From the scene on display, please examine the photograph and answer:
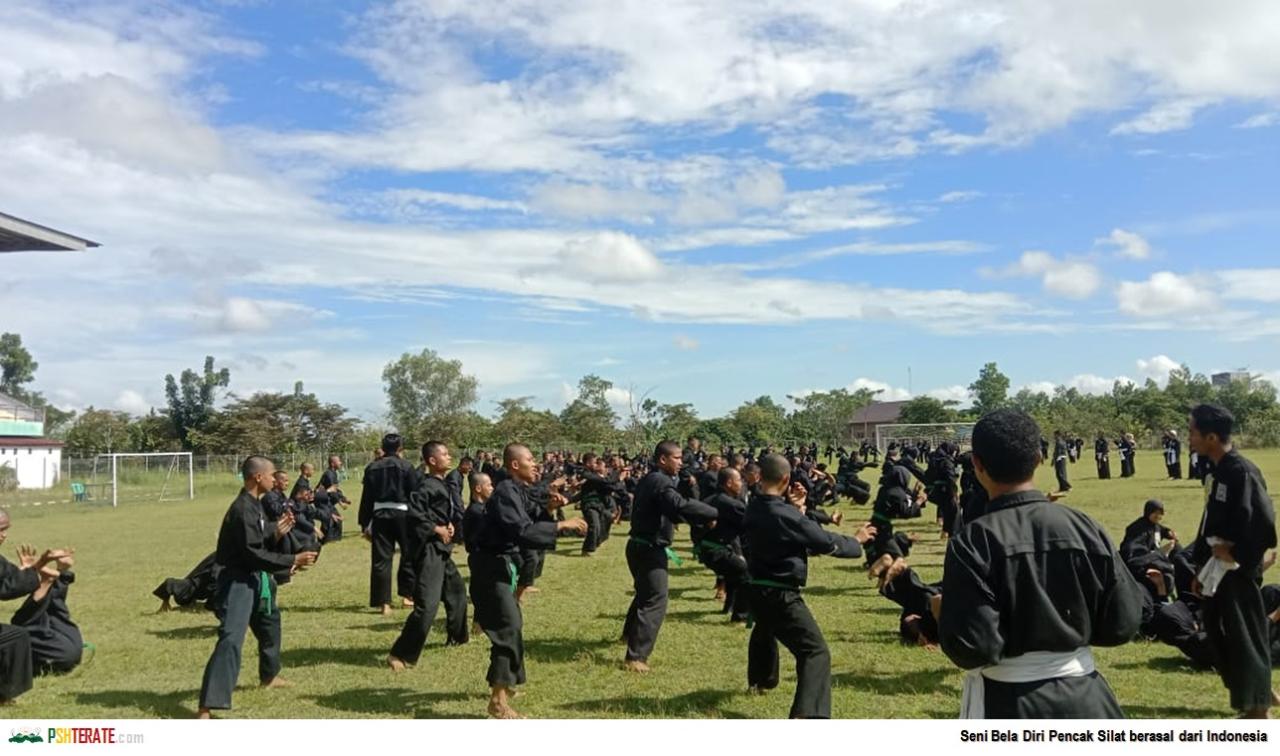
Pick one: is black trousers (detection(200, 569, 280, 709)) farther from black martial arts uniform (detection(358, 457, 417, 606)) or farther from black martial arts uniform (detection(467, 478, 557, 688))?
black martial arts uniform (detection(358, 457, 417, 606))

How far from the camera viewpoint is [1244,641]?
18.8 ft

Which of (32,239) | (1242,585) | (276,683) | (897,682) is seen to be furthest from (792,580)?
(32,239)

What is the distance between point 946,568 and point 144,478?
40.8 m

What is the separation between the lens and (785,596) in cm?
623

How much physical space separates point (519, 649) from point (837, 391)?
7344 centimetres

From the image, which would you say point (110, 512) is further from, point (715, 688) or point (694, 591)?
point (715, 688)

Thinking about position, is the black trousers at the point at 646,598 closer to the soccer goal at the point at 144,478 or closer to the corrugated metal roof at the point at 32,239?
the corrugated metal roof at the point at 32,239

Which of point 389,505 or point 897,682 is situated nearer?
point 897,682

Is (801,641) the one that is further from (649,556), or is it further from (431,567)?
(431,567)

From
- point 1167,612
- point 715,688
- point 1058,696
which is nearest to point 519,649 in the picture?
point 715,688

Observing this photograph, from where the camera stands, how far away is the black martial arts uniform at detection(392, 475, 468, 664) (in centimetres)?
831

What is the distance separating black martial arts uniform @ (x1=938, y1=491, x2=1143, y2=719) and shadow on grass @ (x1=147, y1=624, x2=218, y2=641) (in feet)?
29.4

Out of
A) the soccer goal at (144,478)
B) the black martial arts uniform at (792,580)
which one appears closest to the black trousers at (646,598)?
the black martial arts uniform at (792,580)
